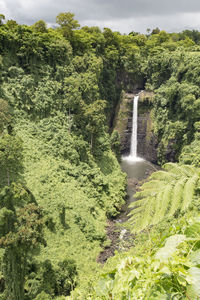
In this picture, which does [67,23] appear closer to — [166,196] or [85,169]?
[85,169]

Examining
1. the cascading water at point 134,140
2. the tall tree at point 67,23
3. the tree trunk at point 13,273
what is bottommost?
the tree trunk at point 13,273

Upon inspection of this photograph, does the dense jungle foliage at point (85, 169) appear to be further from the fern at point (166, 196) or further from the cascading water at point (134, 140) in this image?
the cascading water at point (134, 140)

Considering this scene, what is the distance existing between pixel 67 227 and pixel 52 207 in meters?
1.81

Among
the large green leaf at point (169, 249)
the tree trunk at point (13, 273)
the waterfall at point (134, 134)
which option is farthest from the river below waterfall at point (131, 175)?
the large green leaf at point (169, 249)

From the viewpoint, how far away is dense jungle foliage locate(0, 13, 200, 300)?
6.10 feet

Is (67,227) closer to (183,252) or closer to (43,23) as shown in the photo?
(183,252)

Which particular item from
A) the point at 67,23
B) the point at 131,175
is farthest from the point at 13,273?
the point at 67,23

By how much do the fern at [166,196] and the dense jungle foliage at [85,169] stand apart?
0.02 m

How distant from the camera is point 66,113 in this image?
2378cm

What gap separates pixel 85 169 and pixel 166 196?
689 inches

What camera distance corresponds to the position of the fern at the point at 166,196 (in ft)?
10.7

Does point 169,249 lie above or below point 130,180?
above

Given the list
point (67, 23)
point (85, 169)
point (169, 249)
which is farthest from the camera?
point (67, 23)

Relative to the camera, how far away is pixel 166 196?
11.2 feet
